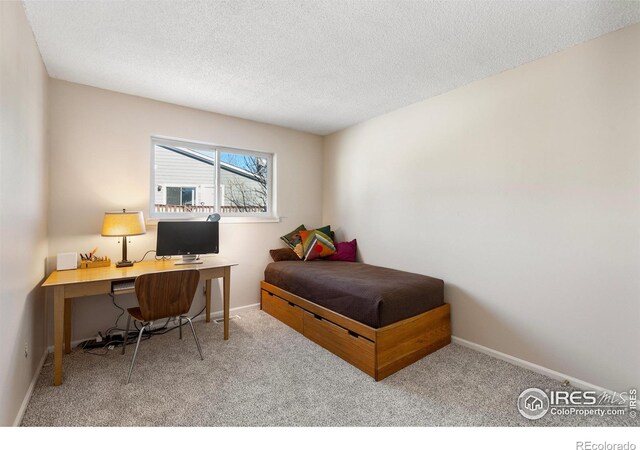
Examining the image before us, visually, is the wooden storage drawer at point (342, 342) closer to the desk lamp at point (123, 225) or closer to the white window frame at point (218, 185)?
the white window frame at point (218, 185)

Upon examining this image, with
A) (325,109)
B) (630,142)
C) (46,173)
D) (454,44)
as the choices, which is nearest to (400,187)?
(325,109)

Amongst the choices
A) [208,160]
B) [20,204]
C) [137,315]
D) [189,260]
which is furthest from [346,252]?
[20,204]

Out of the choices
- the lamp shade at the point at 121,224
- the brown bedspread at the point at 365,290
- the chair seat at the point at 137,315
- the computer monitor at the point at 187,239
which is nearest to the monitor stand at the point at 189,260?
the computer monitor at the point at 187,239

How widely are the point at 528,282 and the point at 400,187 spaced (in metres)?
1.51

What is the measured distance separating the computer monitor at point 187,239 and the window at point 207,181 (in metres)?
0.39

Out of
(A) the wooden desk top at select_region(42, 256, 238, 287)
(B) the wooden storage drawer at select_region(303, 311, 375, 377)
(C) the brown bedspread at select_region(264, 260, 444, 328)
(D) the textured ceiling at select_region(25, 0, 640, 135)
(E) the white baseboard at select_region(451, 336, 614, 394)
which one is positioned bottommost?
(E) the white baseboard at select_region(451, 336, 614, 394)

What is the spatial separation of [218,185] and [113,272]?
1.55m

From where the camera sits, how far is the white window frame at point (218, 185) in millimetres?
3191

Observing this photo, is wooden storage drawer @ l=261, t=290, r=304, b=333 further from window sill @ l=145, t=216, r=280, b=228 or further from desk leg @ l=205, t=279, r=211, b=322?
window sill @ l=145, t=216, r=280, b=228

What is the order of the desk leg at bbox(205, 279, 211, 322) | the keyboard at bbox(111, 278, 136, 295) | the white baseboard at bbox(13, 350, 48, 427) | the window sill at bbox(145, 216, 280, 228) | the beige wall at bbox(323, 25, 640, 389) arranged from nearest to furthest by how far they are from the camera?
the white baseboard at bbox(13, 350, 48, 427) → the beige wall at bbox(323, 25, 640, 389) → the keyboard at bbox(111, 278, 136, 295) → the window sill at bbox(145, 216, 280, 228) → the desk leg at bbox(205, 279, 211, 322)

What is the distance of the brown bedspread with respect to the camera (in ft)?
7.56

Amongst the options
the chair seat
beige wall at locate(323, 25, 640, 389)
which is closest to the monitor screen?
the chair seat

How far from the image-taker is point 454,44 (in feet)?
6.86

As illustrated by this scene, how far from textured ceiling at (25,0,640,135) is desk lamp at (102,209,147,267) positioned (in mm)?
1204
